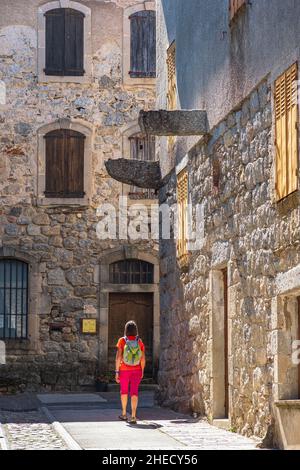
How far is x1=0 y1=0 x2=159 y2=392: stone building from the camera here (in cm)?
2308

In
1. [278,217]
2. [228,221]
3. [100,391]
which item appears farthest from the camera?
[100,391]

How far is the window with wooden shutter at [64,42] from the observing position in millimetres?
23562

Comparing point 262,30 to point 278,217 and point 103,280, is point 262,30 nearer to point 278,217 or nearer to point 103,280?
point 278,217

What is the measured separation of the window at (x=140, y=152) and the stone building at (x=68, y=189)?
21 mm

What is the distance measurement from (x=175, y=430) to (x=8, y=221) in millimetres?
11688

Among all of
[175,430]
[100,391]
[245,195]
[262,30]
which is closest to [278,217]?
[245,195]

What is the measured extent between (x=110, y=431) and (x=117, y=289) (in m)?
11.3

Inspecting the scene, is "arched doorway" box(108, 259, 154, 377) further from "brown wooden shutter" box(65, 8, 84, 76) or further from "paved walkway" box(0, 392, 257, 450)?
"paved walkway" box(0, 392, 257, 450)

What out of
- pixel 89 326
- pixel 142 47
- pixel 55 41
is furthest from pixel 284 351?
pixel 55 41

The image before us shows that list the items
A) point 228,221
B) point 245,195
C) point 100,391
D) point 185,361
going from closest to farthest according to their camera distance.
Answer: point 245,195, point 228,221, point 185,361, point 100,391

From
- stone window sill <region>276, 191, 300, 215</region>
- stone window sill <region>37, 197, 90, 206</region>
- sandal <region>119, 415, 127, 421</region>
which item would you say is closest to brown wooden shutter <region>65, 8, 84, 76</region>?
stone window sill <region>37, 197, 90, 206</region>

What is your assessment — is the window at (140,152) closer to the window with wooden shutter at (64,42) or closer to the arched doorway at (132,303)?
the arched doorway at (132,303)

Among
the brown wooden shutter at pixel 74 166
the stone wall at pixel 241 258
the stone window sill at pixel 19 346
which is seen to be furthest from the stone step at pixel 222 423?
the brown wooden shutter at pixel 74 166

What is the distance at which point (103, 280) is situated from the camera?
→ 919 inches
